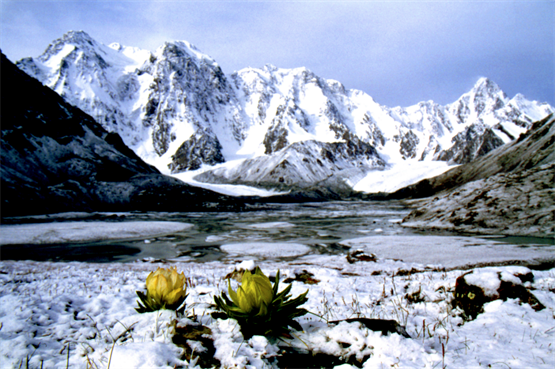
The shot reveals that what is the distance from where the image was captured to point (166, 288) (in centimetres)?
203

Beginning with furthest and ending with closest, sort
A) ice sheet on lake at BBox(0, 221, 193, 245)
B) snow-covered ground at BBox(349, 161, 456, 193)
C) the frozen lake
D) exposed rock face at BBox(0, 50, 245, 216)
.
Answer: snow-covered ground at BBox(349, 161, 456, 193), exposed rock face at BBox(0, 50, 245, 216), ice sheet on lake at BBox(0, 221, 193, 245), the frozen lake

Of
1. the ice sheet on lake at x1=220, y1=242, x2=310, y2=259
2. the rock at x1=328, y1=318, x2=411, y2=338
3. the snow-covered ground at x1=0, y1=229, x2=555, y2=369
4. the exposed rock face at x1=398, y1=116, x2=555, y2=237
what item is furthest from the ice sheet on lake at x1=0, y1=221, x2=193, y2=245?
the exposed rock face at x1=398, y1=116, x2=555, y2=237

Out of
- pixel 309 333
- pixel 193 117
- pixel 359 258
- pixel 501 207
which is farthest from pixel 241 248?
pixel 193 117

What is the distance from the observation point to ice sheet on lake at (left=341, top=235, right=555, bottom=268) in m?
6.08

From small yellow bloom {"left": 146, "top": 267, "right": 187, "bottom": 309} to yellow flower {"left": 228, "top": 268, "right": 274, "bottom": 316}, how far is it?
0.46 m

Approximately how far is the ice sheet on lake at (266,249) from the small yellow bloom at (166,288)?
6236 millimetres

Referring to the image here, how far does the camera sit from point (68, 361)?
66.4 inches

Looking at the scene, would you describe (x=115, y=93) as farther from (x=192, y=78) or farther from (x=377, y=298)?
(x=377, y=298)

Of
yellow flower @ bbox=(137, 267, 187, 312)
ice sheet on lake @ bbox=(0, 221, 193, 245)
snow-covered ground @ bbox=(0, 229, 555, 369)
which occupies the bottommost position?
ice sheet on lake @ bbox=(0, 221, 193, 245)

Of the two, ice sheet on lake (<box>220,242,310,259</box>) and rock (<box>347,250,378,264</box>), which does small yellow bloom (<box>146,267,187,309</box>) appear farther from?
ice sheet on lake (<box>220,242,310,259</box>)

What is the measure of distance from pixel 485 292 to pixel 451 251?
16.8 feet

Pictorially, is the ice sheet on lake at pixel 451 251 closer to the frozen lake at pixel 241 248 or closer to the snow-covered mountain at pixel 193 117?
the frozen lake at pixel 241 248

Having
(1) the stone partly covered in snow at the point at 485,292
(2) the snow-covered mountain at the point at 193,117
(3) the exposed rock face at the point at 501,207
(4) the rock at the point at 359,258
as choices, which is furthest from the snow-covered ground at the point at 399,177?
(1) the stone partly covered in snow at the point at 485,292

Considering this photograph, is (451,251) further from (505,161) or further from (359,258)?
(505,161)
